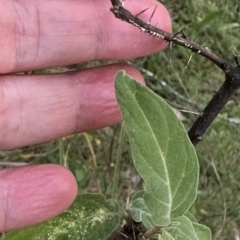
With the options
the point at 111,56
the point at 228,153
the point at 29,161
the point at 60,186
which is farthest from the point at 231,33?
the point at 60,186

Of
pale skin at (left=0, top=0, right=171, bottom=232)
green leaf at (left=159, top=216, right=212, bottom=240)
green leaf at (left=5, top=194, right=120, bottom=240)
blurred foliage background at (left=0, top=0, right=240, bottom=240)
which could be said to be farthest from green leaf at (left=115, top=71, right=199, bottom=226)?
blurred foliage background at (left=0, top=0, right=240, bottom=240)

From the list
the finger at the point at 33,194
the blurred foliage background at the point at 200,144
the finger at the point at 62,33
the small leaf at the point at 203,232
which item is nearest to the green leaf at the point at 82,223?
the finger at the point at 33,194

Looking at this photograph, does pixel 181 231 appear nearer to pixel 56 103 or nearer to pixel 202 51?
pixel 202 51

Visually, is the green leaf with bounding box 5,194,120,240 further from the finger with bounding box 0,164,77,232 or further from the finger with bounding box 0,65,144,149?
the finger with bounding box 0,65,144,149

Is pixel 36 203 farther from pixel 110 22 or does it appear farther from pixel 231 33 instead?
pixel 231 33

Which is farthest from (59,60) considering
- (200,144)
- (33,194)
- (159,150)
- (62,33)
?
(200,144)
